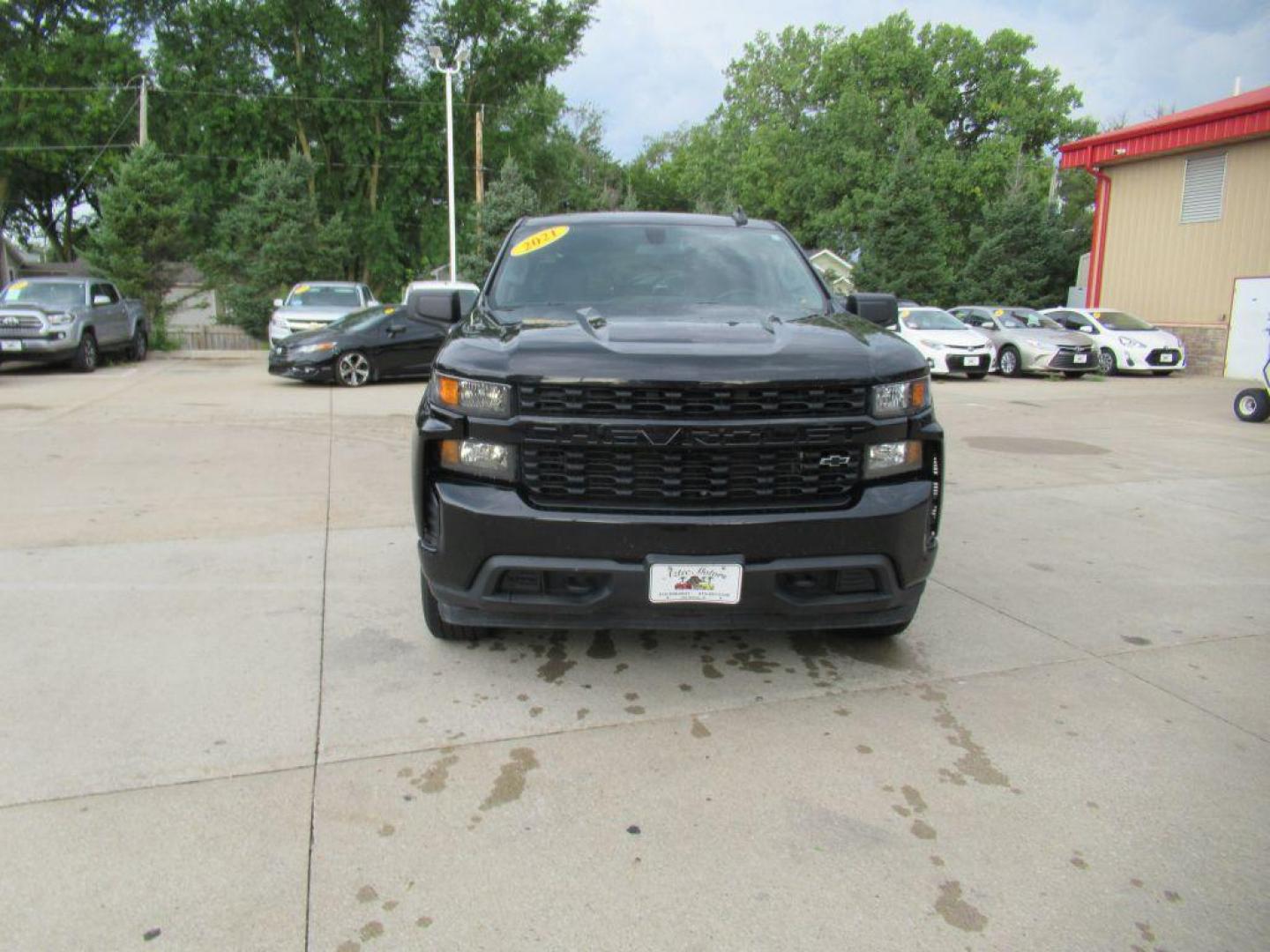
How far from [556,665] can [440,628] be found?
0.54 meters

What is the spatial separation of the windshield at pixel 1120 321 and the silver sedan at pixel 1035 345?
3.69 ft

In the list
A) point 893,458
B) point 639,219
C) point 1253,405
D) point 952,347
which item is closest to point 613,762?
point 893,458

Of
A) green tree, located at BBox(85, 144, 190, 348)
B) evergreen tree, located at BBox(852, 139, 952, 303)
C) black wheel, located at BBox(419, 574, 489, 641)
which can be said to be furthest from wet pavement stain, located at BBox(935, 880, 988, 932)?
evergreen tree, located at BBox(852, 139, 952, 303)

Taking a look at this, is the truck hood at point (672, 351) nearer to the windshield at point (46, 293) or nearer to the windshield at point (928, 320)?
the windshield at point (928, 320)

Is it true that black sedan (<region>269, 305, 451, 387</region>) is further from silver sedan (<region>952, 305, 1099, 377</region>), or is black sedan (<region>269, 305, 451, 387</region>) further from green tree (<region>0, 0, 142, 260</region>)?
green tree (<region>0, 0, 142, 260</region>)

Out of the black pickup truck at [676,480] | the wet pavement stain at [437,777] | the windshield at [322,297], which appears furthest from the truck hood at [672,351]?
the windshield at [322,297]

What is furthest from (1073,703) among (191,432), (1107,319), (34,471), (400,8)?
(400,8)

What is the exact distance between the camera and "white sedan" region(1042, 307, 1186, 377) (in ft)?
64.4

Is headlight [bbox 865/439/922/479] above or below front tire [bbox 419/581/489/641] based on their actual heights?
above

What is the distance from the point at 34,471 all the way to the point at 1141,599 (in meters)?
8.08

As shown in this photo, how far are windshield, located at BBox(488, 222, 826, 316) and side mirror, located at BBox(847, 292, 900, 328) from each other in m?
0.23

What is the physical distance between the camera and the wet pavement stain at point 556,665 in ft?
12.1

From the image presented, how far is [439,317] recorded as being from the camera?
473 centimetres

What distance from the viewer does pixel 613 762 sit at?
3035 mm
